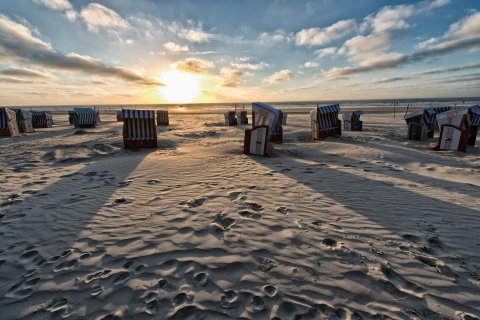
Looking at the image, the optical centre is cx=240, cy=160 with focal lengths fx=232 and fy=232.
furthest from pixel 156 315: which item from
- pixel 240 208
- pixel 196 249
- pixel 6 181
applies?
pixel 6 181

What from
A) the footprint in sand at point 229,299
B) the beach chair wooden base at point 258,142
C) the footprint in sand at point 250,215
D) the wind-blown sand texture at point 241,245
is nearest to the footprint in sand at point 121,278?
the wind-blown sand texture at point 241,245

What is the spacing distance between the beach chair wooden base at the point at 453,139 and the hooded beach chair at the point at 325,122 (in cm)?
459

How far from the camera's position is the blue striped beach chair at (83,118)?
66.7ft

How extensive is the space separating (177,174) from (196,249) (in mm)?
3675

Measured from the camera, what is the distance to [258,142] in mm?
8844

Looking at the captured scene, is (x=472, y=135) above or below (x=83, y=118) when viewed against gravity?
below

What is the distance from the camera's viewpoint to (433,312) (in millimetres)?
2248

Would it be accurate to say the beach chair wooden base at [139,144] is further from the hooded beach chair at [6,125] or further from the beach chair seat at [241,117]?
the beach chair seat at [241,117]

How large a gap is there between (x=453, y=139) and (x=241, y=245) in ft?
35.5

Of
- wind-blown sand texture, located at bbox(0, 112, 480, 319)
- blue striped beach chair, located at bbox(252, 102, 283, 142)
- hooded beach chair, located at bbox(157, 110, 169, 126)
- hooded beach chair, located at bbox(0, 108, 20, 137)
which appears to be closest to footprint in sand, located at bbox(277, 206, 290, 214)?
wind-blown sand texture, located at bbox(0, 112, 480, 319)

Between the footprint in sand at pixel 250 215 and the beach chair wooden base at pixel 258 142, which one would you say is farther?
the beach chair wooden base at pixel 258 142

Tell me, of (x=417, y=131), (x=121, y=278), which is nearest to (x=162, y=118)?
(x=417, y=131)

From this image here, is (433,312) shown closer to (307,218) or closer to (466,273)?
(466,273)

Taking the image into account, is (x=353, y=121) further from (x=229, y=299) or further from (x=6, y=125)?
(x=6, y=125)
